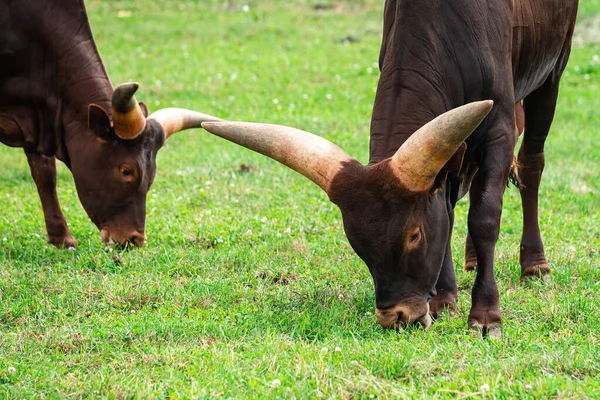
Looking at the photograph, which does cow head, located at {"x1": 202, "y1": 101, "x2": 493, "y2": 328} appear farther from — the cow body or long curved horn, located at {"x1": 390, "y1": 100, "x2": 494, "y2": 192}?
the cow body

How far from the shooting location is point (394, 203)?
194 inches

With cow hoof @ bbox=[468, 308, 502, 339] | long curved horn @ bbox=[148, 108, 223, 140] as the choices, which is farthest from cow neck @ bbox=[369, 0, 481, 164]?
long curved horn @ bbox=[148, 108, 223, 140]

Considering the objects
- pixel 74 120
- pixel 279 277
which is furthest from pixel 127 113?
pixel 279 277

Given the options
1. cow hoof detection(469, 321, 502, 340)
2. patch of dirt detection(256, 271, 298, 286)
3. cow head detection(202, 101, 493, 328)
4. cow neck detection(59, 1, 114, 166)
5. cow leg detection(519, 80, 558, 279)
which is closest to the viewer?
cow head detection(202, 101, 493, 328)

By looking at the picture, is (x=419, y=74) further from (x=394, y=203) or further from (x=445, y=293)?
(x=445, y=293)

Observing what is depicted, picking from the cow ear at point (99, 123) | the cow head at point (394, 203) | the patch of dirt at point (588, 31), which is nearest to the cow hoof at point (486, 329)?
the cow head at point (394, 203)

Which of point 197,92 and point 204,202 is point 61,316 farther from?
point 197,92

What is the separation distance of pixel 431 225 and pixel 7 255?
11.7 ft

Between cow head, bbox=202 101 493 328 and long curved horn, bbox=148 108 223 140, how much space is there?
2.34 meters

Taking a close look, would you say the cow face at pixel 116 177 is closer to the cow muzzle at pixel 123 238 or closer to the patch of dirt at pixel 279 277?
the cow muzzle at pixel 123 238

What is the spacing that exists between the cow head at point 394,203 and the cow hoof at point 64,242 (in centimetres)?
282

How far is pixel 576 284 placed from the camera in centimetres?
616

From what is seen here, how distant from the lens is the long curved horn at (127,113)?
670cm

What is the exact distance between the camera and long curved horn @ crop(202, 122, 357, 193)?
5090 mm
